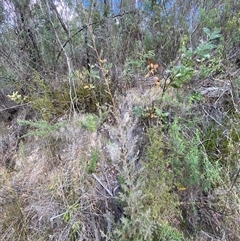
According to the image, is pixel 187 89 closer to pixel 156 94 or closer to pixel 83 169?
pixel 156 94

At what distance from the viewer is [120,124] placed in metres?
1.07

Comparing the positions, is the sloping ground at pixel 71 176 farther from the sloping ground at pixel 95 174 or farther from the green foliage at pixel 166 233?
the green foliage at pixel 166 233

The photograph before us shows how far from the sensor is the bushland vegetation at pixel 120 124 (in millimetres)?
1173

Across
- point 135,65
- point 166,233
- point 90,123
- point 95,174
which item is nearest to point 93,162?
point 95,174

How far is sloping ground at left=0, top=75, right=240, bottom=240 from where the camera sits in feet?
3.91

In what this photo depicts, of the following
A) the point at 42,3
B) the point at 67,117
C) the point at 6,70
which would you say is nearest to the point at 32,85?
the point at 6,70

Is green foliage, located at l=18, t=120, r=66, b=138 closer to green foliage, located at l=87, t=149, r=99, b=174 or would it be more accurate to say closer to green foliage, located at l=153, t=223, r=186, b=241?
green foliage, located at l=87, t=149, r=99, b=174

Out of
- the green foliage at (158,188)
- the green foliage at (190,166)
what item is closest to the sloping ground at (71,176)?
the green foliage at (158,188)

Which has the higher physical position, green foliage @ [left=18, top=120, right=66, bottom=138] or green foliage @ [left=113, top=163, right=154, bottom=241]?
green foliage @ [left=18, top=120, right=66, bottom=138]

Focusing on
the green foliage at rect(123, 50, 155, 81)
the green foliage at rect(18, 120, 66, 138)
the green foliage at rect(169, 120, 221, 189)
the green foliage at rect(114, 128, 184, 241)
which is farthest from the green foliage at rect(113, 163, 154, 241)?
the green foliage at rect(123, 50, 155, 81)

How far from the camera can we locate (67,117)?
1.74m

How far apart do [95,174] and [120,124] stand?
1.56 ft

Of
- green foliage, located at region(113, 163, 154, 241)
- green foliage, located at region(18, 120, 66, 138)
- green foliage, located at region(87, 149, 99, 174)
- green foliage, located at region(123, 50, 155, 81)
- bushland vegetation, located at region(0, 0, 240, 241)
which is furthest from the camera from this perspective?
green foliage, located at region(123, 50, 155, 81)

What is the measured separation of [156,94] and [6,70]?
131 cm
